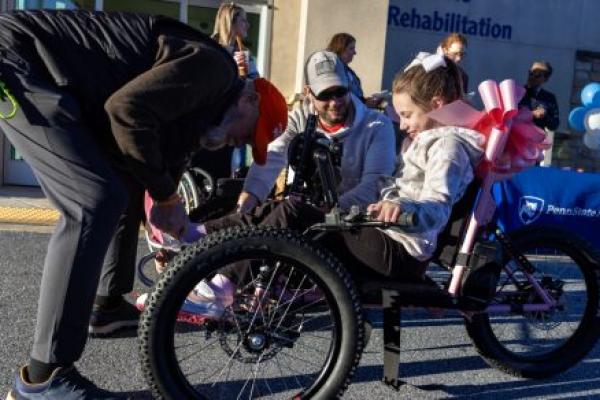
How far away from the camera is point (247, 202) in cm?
303

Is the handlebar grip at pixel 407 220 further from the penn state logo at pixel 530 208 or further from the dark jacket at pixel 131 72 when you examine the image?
the penn state logo at pixel 530 208

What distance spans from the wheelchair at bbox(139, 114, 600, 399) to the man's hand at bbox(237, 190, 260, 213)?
0.18 m

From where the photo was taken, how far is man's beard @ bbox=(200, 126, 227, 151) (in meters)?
2.34

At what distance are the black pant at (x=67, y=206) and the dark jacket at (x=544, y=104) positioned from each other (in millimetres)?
4771

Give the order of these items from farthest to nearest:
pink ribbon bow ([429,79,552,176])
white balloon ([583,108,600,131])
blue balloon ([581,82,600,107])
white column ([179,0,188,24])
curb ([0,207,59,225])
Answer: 1. white column ([179,0,188,24])
2. blue balloon ([581,82,600,107])
3. white balloon ([583,108,600,131])
4. curb ([0,207,59,225])
5. pink ribbon bow ([429,79,552,176])

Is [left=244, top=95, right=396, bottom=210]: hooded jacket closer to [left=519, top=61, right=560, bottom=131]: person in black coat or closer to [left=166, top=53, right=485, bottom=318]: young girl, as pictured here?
[left=166, top=53, right=485, bottom=318]: young girl

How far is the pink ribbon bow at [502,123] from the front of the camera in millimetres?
2539

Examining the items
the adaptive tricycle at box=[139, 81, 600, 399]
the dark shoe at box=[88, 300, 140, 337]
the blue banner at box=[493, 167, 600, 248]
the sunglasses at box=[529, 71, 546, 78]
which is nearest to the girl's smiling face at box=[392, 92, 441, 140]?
the adaptive tricycle at box=[139, 81, 600, 399]

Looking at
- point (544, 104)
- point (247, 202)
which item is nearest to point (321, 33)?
point (544, 104)

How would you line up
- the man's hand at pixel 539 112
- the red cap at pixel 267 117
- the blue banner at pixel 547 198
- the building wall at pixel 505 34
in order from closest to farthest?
the red cap at pixel 267 117 → the blue banner at pixel 547 198 → the man's hand at pixel 539 112 → the building wall at pixel 505 34

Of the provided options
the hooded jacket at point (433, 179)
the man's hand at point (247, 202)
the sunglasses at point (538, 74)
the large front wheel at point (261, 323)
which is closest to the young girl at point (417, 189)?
the hooded jacket at point (433, 179)

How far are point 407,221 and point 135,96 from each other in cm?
90

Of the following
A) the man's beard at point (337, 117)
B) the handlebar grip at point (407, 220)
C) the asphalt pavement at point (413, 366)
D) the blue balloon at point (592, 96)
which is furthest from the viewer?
the blue balloon at point (592, 96)

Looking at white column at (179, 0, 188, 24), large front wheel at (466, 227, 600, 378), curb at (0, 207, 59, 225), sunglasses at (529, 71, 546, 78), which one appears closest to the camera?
large front wheel at (466, 227, 600, 378)
